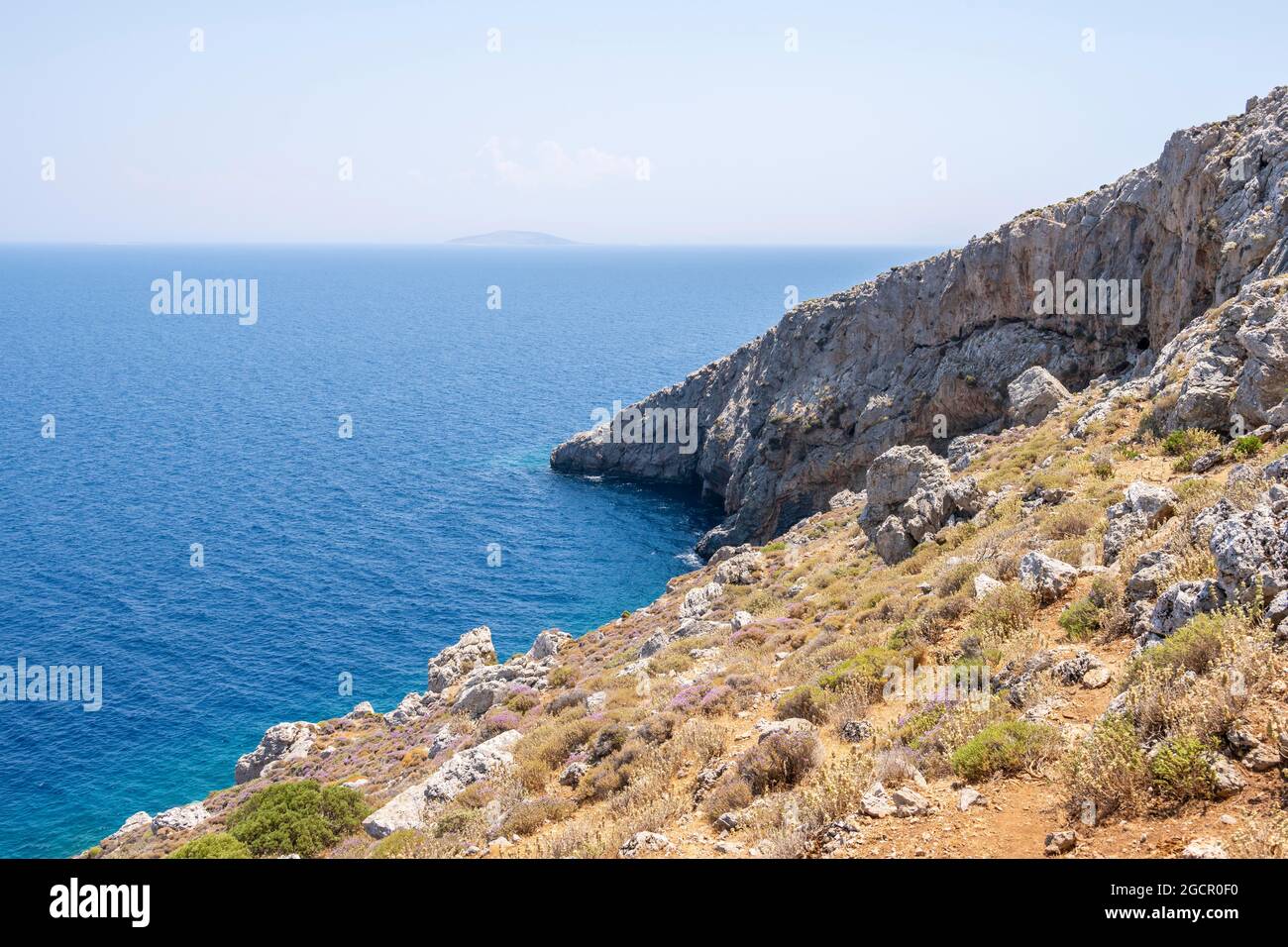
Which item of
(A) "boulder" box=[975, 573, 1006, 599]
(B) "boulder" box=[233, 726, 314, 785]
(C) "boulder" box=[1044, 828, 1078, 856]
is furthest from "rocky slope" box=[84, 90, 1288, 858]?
(B) "boulder" box=[233, 726, 314, 785]

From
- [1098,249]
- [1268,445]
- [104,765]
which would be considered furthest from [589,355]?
[1268,445]

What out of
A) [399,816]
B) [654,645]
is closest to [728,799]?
[399,816]

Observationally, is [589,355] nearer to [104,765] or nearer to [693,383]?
[693,383]

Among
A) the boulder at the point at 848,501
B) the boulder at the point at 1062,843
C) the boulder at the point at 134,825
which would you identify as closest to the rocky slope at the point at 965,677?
the boulder at the point at 1062,843

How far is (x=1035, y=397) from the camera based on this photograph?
49125 mm

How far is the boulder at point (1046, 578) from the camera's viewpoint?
16.4 meters

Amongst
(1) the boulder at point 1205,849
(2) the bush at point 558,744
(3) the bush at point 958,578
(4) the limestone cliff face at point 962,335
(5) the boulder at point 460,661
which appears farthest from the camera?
(5) the boulder at point 460,661

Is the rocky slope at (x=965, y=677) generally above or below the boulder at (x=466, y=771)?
above

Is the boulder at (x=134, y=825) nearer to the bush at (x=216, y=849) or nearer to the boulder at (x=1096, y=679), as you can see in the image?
the bush at (x=216, y=849)

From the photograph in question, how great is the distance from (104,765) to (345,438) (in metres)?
59.6

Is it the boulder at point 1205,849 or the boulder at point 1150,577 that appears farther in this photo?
the boulder at point 1150,577

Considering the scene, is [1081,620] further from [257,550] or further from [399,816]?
[257,550]

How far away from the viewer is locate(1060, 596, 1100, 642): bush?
14.3 m

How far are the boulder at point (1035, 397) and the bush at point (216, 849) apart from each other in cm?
4429
